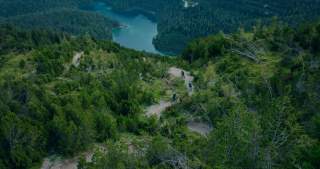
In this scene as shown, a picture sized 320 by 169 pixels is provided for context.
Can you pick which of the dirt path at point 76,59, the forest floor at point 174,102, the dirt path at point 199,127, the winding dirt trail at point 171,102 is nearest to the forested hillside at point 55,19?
the dirt path at point 76,59

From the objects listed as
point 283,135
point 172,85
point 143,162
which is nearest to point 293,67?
point 172,85

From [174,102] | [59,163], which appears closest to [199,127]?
[174,102]

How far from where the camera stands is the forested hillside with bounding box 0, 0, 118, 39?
248ft

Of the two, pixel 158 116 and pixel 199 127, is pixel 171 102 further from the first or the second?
pixel 199 127

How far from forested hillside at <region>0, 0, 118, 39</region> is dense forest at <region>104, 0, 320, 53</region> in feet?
38.0

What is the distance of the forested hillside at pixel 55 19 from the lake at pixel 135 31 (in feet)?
8.04

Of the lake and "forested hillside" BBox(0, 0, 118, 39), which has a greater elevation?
"forested hillside" BBox(0, 0, 118, 39)

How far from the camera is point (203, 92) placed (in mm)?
22297

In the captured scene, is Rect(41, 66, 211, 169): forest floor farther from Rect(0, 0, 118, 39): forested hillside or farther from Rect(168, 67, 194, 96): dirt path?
Rect(0, 0, 118, 39): forested hillside

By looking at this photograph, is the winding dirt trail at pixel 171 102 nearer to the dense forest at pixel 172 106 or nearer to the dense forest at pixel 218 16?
the dense forest at pixel 172 106

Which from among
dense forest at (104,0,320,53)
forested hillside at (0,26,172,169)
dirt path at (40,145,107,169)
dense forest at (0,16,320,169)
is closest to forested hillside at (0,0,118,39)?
dense forest at (104,0,320,53)

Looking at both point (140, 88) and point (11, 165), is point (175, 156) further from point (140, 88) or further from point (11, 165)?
point (140, 88)

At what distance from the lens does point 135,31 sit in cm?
7775

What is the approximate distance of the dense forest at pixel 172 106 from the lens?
40.3 feet
